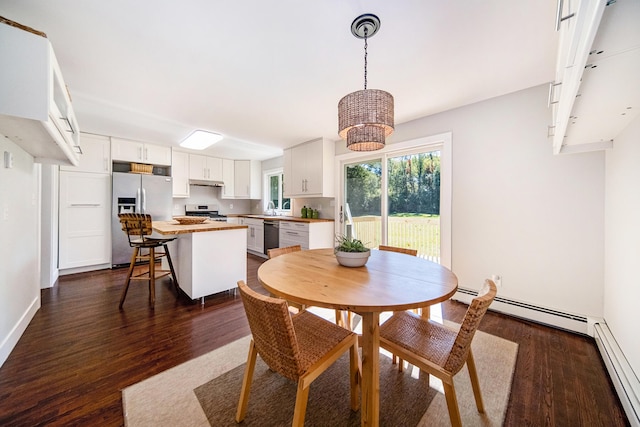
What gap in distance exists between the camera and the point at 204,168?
17.7 feet

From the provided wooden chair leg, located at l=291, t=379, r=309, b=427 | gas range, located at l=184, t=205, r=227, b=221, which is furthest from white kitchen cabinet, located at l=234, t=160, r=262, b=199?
wooden chair leg, located at l=291, t=379, r=309, b=427

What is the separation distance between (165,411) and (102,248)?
393 cm

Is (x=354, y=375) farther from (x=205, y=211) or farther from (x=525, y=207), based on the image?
(x=205, y=211)

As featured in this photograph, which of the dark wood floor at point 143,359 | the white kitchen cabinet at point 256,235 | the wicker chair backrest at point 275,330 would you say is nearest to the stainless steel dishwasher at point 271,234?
the white kitchen cabinet at point 256,235

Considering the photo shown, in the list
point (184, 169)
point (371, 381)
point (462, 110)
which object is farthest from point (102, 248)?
point (462, 110)

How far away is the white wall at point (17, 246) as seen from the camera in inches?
68.0

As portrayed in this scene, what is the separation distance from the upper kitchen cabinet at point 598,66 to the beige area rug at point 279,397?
5.52ft

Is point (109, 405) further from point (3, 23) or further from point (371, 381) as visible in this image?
point (3, 23)

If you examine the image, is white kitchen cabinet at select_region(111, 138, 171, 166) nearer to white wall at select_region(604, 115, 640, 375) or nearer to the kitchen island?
the kitchen island

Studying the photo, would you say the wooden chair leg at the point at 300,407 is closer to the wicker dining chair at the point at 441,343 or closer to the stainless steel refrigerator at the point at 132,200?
the wicker dining chair at the point at 441,343

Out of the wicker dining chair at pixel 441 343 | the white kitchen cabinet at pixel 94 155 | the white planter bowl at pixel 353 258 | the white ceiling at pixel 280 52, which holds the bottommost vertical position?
the wicker dining chair at pixel 441 343

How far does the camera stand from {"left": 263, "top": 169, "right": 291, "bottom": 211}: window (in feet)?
19.2

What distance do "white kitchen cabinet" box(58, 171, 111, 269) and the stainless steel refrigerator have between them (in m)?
0.14

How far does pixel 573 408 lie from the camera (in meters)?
1.33
